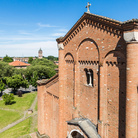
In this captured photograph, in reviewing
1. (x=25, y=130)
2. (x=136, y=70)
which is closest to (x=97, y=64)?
(x=136, y=70)

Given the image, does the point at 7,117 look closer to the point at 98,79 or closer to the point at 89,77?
the point at 89,77

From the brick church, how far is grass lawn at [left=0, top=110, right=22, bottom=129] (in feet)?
37.1

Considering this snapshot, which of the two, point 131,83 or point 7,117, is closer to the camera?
point 131,83

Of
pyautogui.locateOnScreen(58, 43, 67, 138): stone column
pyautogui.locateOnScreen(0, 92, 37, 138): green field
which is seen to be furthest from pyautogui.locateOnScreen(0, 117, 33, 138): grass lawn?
pyautogui.locateOnScreen(58, 43, 67, 138): stone column

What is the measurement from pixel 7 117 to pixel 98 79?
1932 cm

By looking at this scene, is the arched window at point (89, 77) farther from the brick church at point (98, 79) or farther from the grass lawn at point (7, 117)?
the grass lawn at point (7, 117)

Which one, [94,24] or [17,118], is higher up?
[94,24]

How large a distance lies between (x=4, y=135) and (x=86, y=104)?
497 inches

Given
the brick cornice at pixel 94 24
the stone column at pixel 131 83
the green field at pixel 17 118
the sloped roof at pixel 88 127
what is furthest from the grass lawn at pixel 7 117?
the stone column at pixel 131 83

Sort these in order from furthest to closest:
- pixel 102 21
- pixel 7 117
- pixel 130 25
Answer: pixel 7 117 < pixel 102 21 < pixel 130 25

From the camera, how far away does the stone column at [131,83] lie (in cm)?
589

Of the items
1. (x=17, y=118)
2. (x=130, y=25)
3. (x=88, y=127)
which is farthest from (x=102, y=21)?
(x=17, y=118)

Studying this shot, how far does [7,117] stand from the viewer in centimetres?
2138

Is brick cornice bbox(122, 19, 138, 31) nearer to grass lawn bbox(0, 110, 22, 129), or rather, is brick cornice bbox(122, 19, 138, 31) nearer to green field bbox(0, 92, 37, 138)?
green field bbox(0, 92, 37, 138)
